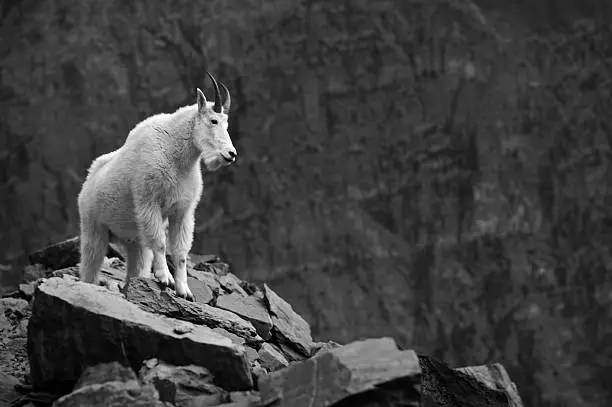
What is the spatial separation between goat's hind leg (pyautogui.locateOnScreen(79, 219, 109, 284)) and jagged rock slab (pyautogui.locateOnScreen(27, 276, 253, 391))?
4.96ft

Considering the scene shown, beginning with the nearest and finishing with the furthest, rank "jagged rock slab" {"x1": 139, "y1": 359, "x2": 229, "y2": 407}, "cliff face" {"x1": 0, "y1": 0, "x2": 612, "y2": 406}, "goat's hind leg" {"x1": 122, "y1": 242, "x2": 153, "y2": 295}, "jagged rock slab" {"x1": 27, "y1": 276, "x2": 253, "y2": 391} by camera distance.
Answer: "jagged rock slab" {"x1": 139, "y1": 359, "x2": 229, "y2": 407} → "jagged rock slab" {"x1": 27, "y1": 276, "x2": 253, "y2": 391} → "goat's hind leg" {"x1": 122, "y1": 242, "x2": 153, "y2": 295} → "cliff face" {"x1": 0, "y1": 0, "x2": 612, "y2": 406}

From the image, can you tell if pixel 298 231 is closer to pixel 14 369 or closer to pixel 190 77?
pixel 190 77

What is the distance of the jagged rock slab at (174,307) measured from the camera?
22.5ft

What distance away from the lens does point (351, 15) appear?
17938 mm

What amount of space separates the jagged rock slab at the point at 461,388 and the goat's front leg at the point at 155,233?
240 cm

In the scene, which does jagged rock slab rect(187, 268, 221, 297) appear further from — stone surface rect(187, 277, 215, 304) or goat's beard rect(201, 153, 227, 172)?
goat's beard rect(201, 153, 227, 172)

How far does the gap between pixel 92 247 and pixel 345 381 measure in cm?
327

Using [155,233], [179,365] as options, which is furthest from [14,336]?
[179,365]

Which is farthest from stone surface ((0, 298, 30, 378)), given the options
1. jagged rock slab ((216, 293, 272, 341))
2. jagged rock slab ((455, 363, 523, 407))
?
jagged rock slab ((455, 363, 523, 407))

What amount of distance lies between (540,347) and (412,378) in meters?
12.7

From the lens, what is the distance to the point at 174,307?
22.6ft

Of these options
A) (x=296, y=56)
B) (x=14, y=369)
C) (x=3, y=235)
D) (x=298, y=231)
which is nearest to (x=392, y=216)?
(x=298, y=231)

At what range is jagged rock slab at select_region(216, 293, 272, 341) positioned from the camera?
8109 mm

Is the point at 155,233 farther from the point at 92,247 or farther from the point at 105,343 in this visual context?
the point at 105,343
